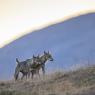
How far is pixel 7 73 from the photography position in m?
19.1

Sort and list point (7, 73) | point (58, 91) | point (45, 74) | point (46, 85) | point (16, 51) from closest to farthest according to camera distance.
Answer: point (58, 91)
point (46, 85)
point (45, 74)
point (7, 73)
point (16, 51)

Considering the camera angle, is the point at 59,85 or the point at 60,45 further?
the point at 60,45

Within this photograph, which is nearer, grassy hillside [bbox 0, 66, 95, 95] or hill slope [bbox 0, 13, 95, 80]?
grassy hillside [bbox 0, 66, 95, 95]

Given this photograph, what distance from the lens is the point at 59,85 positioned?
A: 13.6m

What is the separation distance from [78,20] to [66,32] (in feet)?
2.20

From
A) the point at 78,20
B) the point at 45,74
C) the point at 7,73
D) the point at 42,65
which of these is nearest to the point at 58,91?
the point at 45,74

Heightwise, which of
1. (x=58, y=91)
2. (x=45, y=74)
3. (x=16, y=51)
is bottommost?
(x=58, y=91)

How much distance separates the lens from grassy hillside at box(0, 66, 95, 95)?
1187 centimetres

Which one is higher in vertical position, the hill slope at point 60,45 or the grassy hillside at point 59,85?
the hill slope at point 60,45

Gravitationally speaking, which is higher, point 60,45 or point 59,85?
point 60,45

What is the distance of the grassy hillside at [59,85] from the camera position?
11.9 metres

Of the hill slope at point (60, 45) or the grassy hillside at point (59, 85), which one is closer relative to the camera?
the grassy hillside at point (59, 85)

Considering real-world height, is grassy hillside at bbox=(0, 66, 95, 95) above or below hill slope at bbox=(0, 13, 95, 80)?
below

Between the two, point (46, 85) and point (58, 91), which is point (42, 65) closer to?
point (46, 85)
